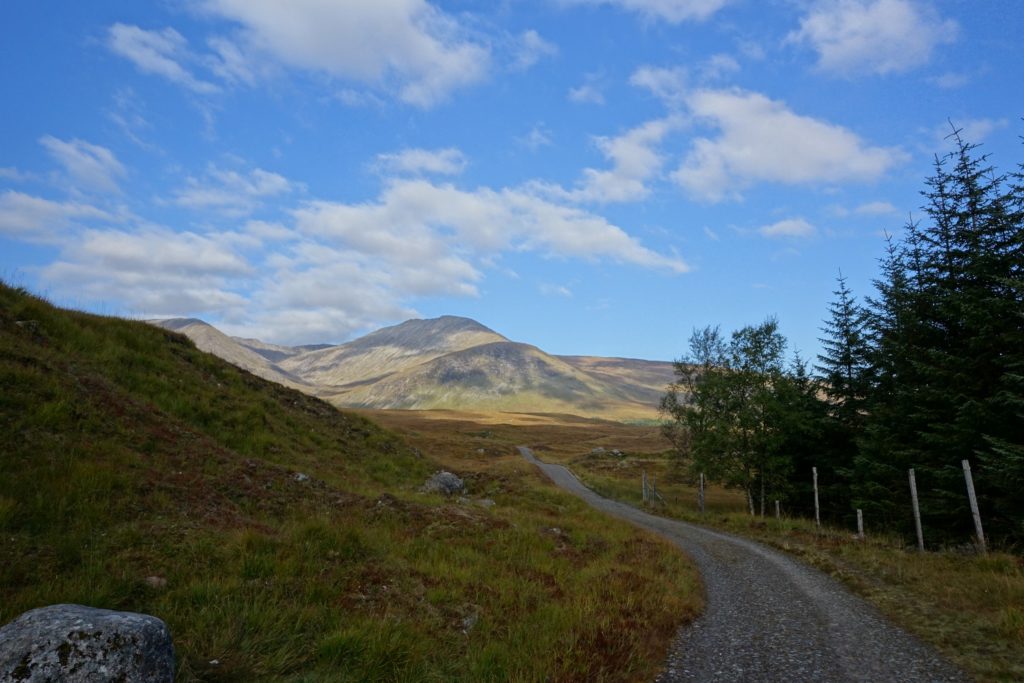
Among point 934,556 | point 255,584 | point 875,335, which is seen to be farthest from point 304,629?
point 875,335

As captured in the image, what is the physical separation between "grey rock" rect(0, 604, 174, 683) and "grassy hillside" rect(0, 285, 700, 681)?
2.66 ft

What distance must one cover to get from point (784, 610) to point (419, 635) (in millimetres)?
8186

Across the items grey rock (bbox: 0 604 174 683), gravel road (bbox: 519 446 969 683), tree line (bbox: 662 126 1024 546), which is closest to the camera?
grey rock (bbox: 0 604 174 683)

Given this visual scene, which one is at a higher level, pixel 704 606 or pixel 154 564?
pixel 154 564

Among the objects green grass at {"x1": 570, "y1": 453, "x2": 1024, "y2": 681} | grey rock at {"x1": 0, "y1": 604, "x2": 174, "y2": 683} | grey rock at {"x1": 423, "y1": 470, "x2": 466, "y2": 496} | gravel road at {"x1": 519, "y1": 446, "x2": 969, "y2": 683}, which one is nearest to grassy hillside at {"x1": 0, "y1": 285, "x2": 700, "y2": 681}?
gravel road at {"x1": 519, "y1": 446, "x2": 969, "y2": 683}

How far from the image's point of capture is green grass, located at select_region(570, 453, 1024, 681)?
866cm

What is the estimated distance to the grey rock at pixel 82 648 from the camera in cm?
467

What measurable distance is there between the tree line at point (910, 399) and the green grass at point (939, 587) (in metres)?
3.47

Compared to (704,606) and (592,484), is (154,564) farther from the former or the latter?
(592,484)

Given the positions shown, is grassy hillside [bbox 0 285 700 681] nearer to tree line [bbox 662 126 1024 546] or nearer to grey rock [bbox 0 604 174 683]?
grey rock [bbox 0 604 174 683]

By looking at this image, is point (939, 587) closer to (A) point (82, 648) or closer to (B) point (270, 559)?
(B) point (270, 559)

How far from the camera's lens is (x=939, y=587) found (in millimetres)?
12484

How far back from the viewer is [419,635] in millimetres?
7680

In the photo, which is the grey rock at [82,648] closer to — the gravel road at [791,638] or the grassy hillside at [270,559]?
the grassy hillside at [270,559]
